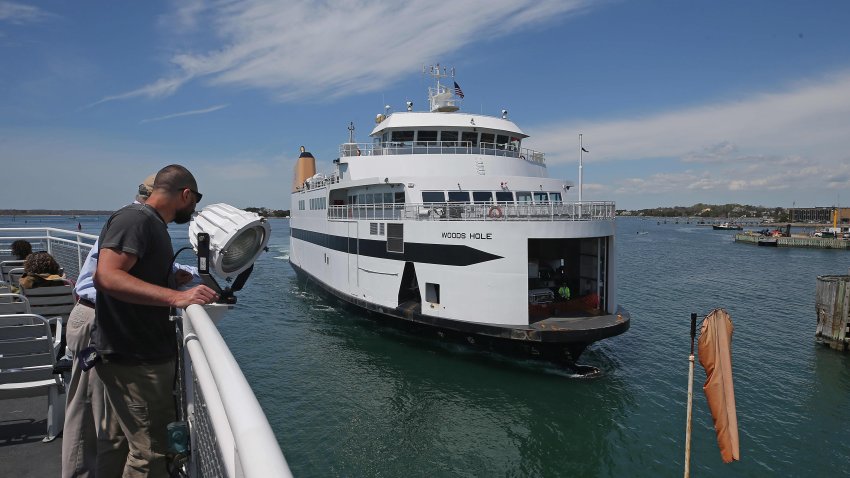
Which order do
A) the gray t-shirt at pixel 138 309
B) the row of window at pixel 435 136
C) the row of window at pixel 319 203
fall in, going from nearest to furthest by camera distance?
1. the gray t-shirt at pixel 138 309
2. the row of window at pixel 435 136
3. the row of window at pixel 319 203

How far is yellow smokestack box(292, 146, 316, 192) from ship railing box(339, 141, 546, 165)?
13.2 metres

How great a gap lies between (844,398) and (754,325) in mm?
7446

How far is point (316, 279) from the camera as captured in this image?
2280cm

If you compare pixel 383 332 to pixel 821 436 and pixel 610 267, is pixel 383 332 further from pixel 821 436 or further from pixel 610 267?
pixel 821 436

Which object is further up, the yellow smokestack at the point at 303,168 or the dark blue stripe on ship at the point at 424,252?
the yellow smokestack at the point at 303,168

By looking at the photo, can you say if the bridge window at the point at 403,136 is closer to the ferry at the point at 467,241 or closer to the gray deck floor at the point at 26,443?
the ferry at the point at 467,241

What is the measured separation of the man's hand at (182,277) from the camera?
3.21 metres

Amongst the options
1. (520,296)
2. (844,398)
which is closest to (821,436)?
(844,398)

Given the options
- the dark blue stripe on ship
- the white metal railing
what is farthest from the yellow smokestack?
the white metal railing

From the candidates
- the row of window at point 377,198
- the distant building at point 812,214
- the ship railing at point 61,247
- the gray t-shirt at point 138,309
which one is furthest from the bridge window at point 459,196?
the distant building at point 812,214

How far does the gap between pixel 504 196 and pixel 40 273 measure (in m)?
12.6

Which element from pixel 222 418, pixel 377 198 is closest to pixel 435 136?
pixel 377 198

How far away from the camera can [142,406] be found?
102 inches

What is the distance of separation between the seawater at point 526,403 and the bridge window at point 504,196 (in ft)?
16.5
